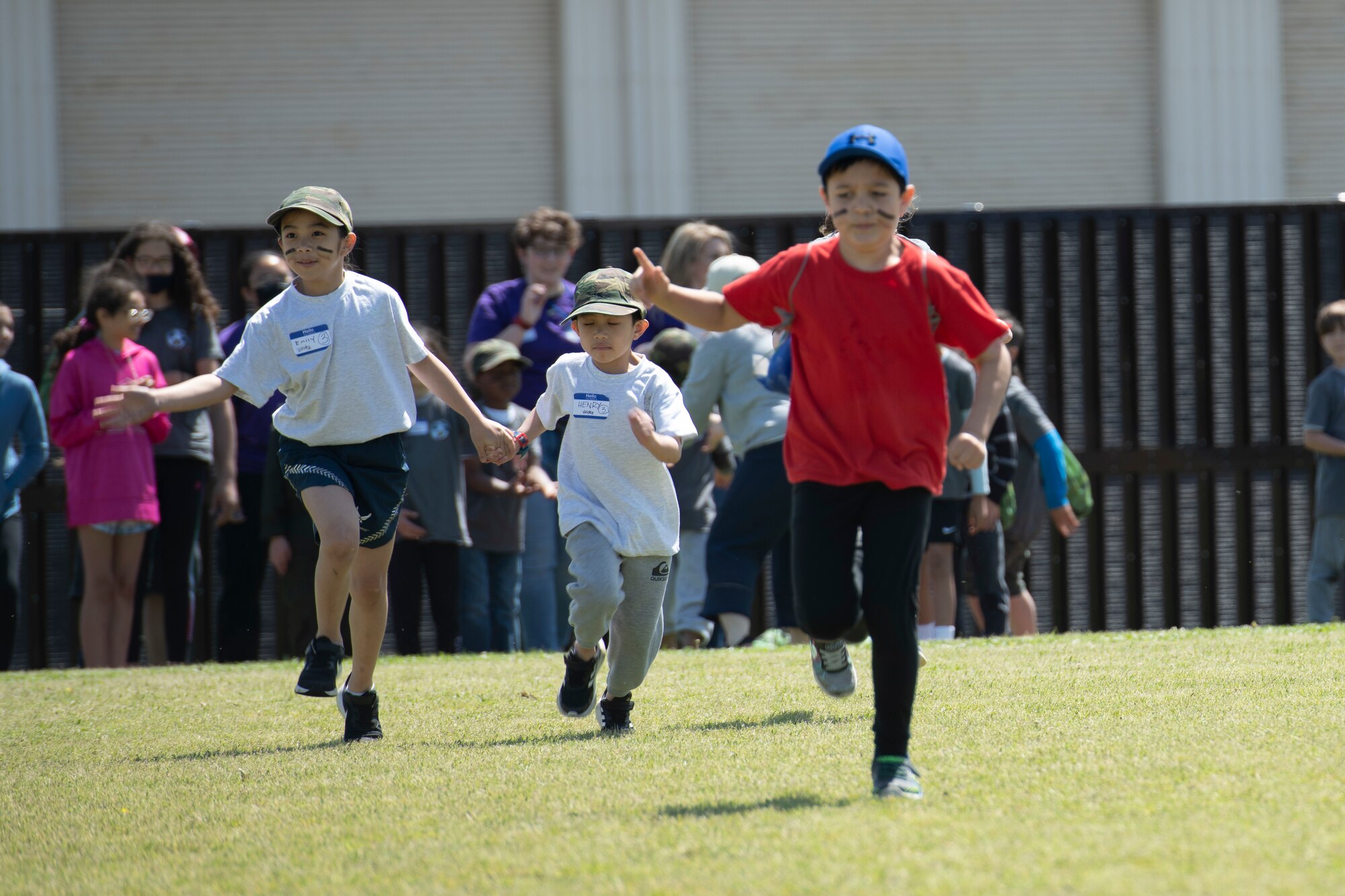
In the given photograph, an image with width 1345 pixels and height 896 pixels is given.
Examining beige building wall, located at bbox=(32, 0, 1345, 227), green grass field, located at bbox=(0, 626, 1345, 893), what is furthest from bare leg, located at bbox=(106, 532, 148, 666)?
beige building wall, located at bbox=(32, 0, 1345, 227)

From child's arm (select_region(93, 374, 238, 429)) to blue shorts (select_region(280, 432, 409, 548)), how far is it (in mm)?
337

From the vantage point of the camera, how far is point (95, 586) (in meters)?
8.83

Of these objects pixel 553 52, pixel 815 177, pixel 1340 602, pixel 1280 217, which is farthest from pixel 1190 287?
pixel 553 52

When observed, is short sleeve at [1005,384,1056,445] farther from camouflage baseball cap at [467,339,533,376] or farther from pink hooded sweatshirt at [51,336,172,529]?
pink hooded sweatshirt at [51,336,172,529]

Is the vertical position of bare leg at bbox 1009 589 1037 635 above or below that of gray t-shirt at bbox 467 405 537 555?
below

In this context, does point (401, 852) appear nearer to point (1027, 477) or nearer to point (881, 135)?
point (881, 135)

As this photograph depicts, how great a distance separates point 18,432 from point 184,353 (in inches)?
40.3

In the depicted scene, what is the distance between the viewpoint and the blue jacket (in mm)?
9133

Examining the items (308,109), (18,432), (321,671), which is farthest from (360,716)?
(308,109)

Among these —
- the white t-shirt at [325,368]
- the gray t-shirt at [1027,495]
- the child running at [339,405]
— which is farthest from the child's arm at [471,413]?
the gray t-shirt at [1027,495]

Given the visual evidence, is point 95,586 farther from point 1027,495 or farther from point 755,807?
point 755,807

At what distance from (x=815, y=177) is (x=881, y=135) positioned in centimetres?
1074

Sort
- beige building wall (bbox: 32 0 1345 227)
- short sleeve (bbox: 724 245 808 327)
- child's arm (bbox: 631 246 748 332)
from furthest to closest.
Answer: beige building wall (bbox: 32 0 1345 227), short sleeve (bbox: 724 245 808 327), child's arm (bbox: 631 246 748 332)

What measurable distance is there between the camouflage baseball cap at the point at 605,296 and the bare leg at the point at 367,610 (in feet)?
3.58
